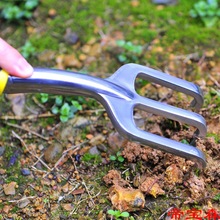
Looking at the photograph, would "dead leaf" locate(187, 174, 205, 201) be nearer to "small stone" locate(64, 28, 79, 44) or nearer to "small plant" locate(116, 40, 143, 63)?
"small plant" locate(116, 40, 143, 63)

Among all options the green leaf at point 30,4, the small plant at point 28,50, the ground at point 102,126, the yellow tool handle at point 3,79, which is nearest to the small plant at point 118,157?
the ground at point 102,126

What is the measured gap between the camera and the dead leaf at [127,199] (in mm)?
1667

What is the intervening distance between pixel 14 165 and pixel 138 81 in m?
0.66

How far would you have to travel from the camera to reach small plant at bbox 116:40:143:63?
222cm

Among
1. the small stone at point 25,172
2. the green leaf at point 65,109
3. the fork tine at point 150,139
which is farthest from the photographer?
the green leaf at point 65,109

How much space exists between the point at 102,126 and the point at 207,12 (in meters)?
0.82

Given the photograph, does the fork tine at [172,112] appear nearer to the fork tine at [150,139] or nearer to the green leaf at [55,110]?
the fork tine at [150,139]

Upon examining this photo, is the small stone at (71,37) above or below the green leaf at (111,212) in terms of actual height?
above

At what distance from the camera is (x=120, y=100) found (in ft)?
5.63

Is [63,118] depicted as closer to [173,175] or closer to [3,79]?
[3,79]

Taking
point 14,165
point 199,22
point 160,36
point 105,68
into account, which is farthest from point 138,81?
point 14,165

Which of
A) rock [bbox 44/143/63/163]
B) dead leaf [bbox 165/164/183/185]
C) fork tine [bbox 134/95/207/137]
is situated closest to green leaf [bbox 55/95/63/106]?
rock [bbox 44/143/63/163]

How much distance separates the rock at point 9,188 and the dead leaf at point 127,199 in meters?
0.37

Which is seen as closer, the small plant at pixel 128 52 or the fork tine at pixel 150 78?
the fork tine at pixel 150 78
